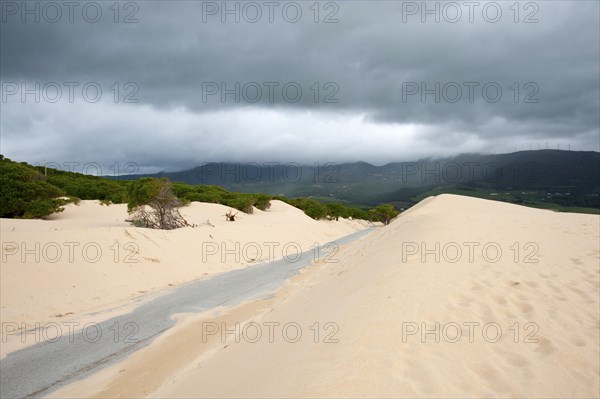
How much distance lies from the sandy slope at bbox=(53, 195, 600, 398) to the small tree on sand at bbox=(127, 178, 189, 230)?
13.0 m

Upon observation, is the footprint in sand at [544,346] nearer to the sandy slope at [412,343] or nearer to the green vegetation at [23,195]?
the sandy slope at [412,343]

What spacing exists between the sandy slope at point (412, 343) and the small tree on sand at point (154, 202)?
1300cm

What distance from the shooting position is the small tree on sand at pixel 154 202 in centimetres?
1991

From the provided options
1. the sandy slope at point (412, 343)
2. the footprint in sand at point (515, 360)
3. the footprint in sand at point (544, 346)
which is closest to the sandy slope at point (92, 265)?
the sandy slope at point (412, 343)

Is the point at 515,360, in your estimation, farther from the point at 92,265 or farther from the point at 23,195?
the point at 23,195

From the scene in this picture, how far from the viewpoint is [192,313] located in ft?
31.6

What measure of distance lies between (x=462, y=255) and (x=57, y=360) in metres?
Answer: 10.7

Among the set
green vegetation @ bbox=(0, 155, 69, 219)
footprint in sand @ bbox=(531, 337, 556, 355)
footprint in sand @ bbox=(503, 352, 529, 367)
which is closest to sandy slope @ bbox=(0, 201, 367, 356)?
green vegetation @ bbox=(0, 155, 69, 219)

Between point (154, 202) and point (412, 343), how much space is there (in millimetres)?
19547

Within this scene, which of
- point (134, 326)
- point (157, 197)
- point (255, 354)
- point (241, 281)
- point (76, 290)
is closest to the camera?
point (255, 354)

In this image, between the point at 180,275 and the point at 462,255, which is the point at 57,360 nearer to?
the point at 180,275

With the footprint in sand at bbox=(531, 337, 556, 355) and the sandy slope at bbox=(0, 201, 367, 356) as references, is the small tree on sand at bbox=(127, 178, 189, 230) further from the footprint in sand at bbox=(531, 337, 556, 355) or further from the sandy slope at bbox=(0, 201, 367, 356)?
the footprint in sand at bbox=(531, 337, 556, 355)

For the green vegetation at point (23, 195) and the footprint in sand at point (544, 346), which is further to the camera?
the green vegetation at point (23, 195)

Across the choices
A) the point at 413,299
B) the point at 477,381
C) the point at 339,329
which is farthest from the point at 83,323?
the point at 477,381
